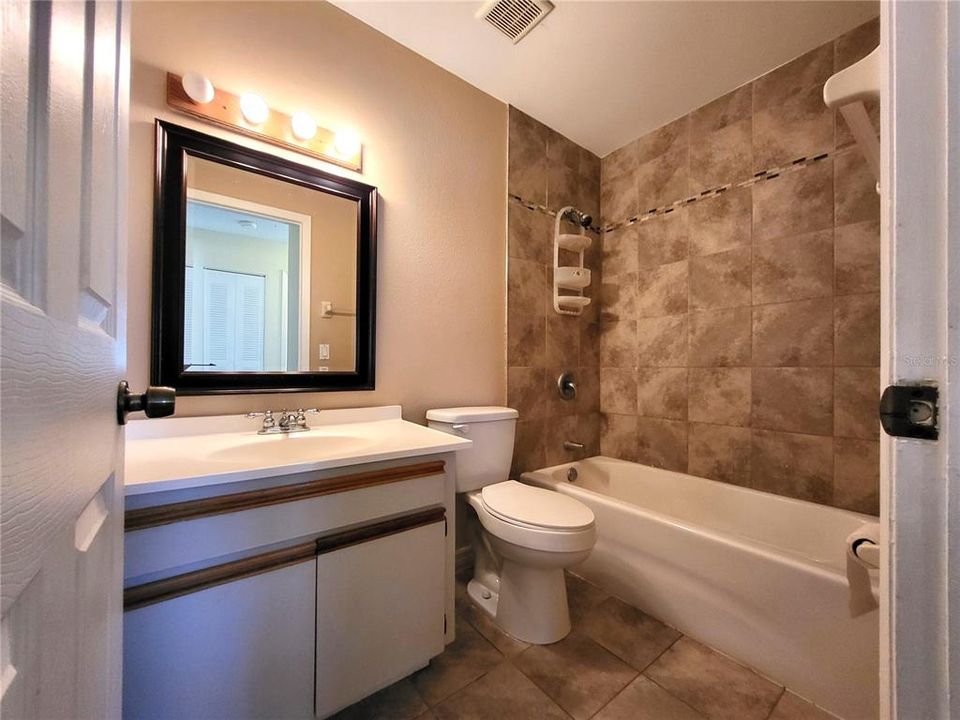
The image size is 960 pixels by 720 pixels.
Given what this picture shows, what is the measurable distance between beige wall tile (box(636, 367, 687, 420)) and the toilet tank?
3.18ft

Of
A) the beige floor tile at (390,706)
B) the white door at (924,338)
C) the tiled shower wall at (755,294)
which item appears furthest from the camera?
the tiled shower wall at (755,294)

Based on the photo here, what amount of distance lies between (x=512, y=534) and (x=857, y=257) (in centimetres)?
180

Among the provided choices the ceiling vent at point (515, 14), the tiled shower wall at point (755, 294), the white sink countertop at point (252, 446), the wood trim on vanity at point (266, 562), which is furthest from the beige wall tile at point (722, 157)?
the wood trim on vanity at point (266, 562)

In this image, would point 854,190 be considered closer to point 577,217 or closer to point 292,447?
point 577,217

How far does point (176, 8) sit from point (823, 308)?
8.75 feet

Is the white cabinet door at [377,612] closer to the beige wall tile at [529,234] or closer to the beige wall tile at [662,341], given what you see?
the beige wall tile at [529,234]

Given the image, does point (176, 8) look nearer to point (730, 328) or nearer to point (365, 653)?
point (365, 653)

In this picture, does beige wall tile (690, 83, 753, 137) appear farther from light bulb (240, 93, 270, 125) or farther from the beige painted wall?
light bulb (240, 93, 270, 125)

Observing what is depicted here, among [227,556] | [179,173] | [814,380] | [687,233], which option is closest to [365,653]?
[227,556]

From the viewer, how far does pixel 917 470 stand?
365mm

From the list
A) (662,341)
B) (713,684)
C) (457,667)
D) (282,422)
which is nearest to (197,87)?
(282,422)

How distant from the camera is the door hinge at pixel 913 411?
14.1 inches

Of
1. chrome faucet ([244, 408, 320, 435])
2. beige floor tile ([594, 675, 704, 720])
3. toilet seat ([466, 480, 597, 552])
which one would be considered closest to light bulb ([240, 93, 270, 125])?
chrome faucet ([244, 408, 320, 435])

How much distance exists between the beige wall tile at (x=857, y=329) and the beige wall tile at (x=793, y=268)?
0.09m
